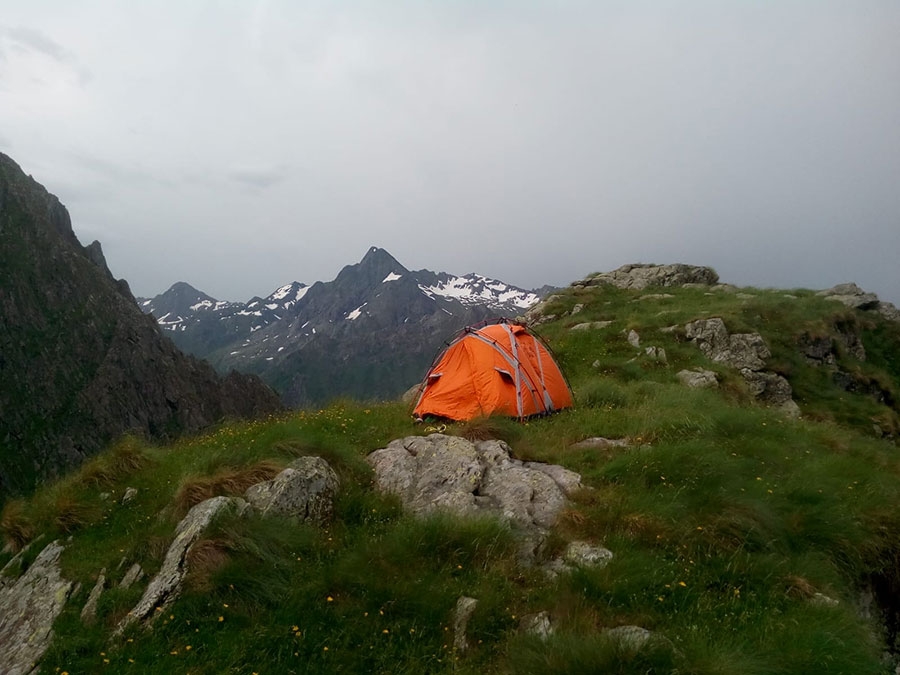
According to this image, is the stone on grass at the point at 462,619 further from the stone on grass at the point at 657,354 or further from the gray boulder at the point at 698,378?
the stone on grass at the point at 657,354

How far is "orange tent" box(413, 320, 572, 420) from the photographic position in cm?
1595

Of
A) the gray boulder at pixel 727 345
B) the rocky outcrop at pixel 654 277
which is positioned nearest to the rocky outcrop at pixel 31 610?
the gray boulder at pixel 727 345

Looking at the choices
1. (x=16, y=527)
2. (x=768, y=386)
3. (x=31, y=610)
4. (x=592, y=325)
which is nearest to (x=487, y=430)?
(x=31, y=610)

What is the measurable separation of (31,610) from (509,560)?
7.53 m

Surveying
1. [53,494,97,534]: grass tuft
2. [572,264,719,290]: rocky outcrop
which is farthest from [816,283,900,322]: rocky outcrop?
[53,494,97,534]: grass tuft

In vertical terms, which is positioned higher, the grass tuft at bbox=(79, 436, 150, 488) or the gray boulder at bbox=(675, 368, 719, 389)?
the grass tuft at bbox=(79, 436, 150, 488)

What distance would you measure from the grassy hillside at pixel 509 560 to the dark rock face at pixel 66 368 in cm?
14880

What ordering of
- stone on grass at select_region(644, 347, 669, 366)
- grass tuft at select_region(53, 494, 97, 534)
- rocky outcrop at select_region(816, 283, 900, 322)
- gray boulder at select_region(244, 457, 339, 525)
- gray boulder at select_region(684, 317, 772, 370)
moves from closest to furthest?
gray boulder at select_region(244, 457, 339, 525) → grass tuft at select_region(53, 494, 97, 534) → stone on grass at select_region(644, 347, 669, 366) → gray boulder at select_region(684, 317, 772, 370) → rocky outcrop at select_region(816, 283, 900, 322)

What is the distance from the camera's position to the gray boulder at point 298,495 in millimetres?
9227

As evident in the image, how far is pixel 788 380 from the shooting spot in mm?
24359

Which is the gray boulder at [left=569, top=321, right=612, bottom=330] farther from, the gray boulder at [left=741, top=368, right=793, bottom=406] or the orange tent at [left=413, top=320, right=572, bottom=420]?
the orange tent at [left=413, top=320, right=572, bottom=420]

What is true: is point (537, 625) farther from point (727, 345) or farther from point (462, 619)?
point (727, 345)

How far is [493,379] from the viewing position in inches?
635

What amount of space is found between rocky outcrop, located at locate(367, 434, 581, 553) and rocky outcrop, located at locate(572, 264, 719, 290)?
2705cm
